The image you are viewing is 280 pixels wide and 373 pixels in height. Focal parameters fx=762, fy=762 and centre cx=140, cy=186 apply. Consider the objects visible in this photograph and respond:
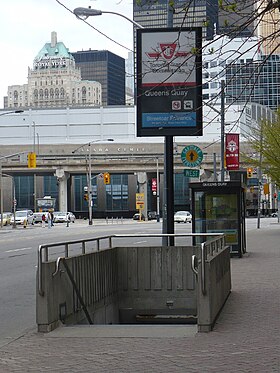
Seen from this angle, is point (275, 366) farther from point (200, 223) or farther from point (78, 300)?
point (200, 223)

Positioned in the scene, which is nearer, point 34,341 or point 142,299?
point 34,341

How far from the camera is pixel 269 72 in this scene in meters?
20.1

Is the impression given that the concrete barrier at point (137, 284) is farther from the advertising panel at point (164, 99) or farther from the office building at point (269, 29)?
the office building at point (269, 29)

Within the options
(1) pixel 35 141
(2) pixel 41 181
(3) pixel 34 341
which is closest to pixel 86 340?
(3) pixel 34 341

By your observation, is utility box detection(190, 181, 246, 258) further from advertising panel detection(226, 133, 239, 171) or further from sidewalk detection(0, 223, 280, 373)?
sidewalk detection(0, 223, 280, 373)

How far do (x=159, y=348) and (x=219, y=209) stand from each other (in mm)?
17061

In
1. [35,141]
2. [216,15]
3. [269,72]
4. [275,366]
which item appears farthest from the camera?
[35,141]

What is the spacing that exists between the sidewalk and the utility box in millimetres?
12997

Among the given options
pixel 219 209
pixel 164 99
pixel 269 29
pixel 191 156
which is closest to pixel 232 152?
pixel 219 209

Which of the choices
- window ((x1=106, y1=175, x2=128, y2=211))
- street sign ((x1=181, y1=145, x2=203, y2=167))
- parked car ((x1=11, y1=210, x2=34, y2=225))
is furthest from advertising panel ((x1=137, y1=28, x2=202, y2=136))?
window ((x1=106, y1=175, x2=128, y2=211))

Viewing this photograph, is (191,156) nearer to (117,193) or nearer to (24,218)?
(24,218)

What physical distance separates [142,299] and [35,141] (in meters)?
116

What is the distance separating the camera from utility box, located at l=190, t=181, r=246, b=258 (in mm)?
26141

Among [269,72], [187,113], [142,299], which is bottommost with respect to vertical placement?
[142,299]
